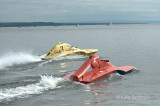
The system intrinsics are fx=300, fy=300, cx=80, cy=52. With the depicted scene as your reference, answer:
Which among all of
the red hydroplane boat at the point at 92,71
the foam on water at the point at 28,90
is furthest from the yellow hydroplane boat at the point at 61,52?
the foam on water at the point at 28,90

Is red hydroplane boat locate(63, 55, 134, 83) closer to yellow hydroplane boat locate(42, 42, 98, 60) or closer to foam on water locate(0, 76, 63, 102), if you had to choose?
foam on water locate(0, 76, 63, 102)

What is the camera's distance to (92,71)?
70.1ft

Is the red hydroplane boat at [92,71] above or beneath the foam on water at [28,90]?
above

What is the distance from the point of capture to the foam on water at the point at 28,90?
16.0 m

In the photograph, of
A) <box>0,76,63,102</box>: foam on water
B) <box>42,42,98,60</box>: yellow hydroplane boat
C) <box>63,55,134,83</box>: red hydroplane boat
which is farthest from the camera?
<box>42,42,98,60</box>: yellow hydroplane boat

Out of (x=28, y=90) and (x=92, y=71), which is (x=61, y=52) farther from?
(x=28, y=90)

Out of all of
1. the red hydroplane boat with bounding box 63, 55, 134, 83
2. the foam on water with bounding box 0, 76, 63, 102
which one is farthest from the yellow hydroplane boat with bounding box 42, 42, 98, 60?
the foam on water with bounding box 0, 76, 63, 102

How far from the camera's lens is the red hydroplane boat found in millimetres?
20219

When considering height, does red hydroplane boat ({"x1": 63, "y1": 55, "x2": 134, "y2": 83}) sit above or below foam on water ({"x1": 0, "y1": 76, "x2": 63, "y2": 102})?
above

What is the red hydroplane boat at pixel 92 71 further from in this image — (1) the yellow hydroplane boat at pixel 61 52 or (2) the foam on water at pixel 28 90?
(1) the yellow hydroplane boat at pixel 61 52

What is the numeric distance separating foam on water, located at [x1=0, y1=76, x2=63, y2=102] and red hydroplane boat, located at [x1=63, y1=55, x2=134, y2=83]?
136 centimetres

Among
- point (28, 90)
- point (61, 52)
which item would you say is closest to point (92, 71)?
point (28, 90)

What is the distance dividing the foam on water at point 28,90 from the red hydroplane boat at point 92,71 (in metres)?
1.36

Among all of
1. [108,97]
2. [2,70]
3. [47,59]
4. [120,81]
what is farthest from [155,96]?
[47,59]
